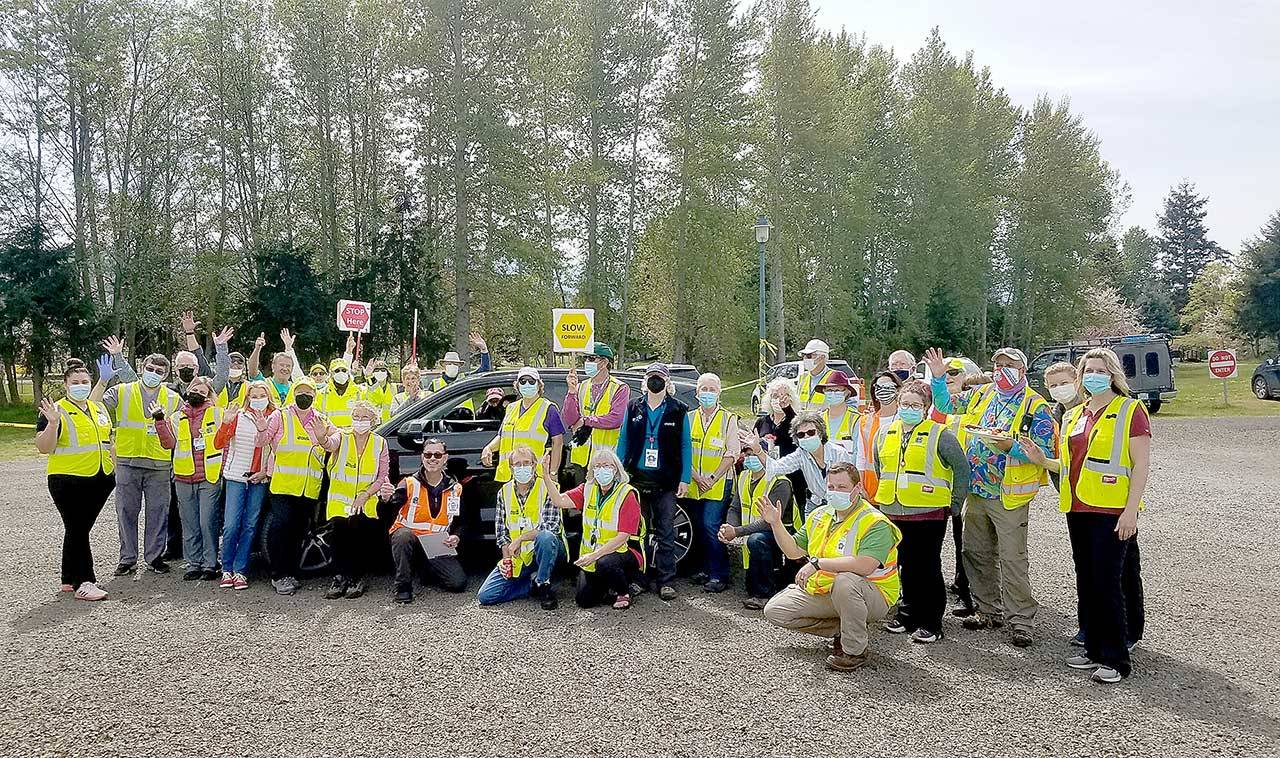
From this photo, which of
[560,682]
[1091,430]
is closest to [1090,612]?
[1091,430]

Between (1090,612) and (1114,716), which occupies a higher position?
A: (1090,612)

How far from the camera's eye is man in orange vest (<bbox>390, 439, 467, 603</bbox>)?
6391mm

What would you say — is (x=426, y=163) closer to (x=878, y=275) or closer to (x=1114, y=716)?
(x=878, y=275)

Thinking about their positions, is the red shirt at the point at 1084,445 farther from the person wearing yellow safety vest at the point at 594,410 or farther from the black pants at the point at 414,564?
the black pants at the point at 414,564

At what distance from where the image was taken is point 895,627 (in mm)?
5508

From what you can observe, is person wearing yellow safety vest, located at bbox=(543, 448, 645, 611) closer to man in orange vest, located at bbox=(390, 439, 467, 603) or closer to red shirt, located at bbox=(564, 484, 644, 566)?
red shirt, located at bbox=(564, 484, 644, 566)

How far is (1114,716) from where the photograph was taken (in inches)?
162

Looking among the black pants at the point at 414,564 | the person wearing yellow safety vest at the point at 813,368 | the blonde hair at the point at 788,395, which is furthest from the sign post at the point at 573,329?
the black pants at the point at 414,564

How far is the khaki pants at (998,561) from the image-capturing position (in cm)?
529

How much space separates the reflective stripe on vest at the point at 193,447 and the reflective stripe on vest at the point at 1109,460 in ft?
21.5

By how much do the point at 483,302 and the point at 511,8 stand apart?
8.99 metres

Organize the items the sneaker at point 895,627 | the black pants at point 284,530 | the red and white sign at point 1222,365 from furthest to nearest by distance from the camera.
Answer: the red and white sign at point 1222,365 → the black pants at point 284,530 → the sneaker at point 895,627

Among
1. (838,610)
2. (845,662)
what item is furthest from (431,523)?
(845,662)

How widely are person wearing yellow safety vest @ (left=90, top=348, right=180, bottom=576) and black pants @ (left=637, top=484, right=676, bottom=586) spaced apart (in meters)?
4.23
